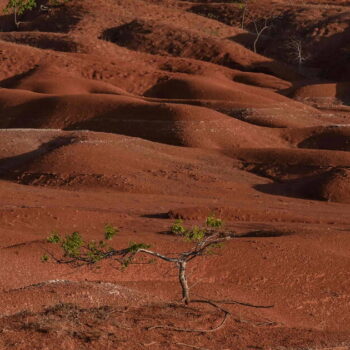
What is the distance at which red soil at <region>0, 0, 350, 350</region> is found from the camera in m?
9.62

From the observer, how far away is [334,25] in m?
63.5

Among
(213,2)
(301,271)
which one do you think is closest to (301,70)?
(213,2)

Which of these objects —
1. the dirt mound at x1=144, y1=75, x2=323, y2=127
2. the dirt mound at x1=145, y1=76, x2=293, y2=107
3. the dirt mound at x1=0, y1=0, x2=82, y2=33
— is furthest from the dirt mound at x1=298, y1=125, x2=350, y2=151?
the dirt mound at x1=0, y1=0, x2=82, y2=33

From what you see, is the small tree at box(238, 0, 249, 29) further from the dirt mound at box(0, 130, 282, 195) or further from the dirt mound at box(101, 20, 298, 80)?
the dirt mound at box(0, 130, 282, 195)

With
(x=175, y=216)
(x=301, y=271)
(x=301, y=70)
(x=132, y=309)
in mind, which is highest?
(x=132, y=309)

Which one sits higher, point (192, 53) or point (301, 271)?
point (301, 271)

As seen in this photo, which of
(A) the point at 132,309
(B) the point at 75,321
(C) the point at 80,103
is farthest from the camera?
(C) the point at 80,103

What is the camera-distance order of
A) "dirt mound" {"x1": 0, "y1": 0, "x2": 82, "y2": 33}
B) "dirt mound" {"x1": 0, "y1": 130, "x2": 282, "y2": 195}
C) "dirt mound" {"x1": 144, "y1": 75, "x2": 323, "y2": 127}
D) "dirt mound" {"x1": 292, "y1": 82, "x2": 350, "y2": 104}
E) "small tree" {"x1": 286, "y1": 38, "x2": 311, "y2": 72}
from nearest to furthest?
A: 1. "dirt mound" {"x1": 0, "y1": 130, "x2": 282, "y2": 195}
2. "dirt mound" {"x1": 144, "y1": 75, "x2": 323, "y2": 127}
3. "dirt mound" {"x1": 292, "y1": 82, "x2": 350, "y2": 104}
4. "small tree" {"x1": 286, "y1": 38, "x2": 311, "y2": 72}
5. "dirt mound" {"x1": 0, "y1": 0, "x2": 82, "y2": 33}

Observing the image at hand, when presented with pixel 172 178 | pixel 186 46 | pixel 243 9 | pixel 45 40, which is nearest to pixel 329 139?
pixel 172 178

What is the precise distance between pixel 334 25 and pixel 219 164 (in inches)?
1574

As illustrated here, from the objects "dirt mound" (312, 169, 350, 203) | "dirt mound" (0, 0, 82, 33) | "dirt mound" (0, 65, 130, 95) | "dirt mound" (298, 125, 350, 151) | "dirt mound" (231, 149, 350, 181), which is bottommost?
"dirt mound" (0, 0, 82, 33)

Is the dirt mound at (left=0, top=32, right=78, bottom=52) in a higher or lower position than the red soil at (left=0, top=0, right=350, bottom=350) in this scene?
lower

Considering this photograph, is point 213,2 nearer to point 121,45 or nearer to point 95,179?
point 121,45

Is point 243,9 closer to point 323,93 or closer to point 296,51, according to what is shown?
point 296,51
